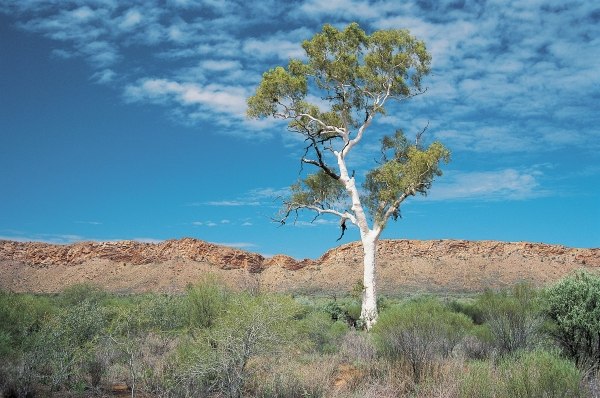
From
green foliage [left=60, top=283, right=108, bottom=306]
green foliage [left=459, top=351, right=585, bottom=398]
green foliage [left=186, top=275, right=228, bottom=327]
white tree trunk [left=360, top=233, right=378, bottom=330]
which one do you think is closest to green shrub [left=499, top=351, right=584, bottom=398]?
green foliage [left=459, top=351, right=585, bottom=398]

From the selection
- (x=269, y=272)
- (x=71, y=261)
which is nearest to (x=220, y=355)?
(x=269, y=272)

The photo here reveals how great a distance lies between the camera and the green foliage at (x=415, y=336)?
35.2ft

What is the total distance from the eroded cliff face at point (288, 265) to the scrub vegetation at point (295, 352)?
51.9 metres

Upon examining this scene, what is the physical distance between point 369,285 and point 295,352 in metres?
11.7

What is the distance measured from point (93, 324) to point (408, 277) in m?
60.9

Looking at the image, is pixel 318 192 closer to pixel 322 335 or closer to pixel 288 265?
pixel 322 335

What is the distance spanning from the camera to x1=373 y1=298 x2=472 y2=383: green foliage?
10719 millimetres

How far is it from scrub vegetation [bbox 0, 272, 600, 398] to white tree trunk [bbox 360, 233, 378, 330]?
652 centimetres

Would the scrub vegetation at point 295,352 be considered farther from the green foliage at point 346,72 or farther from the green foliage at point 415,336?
the green foliage at point 346,72

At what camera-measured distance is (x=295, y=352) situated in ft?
33.8

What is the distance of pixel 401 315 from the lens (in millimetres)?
11562

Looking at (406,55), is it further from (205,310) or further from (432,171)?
(205,310)

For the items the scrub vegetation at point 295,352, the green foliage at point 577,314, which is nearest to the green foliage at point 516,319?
the scrub vegetation at point 295,352

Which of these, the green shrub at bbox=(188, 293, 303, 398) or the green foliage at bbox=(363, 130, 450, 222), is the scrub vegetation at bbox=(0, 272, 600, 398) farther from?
the green foliage at bbox=(363, 130, 450, 222)
